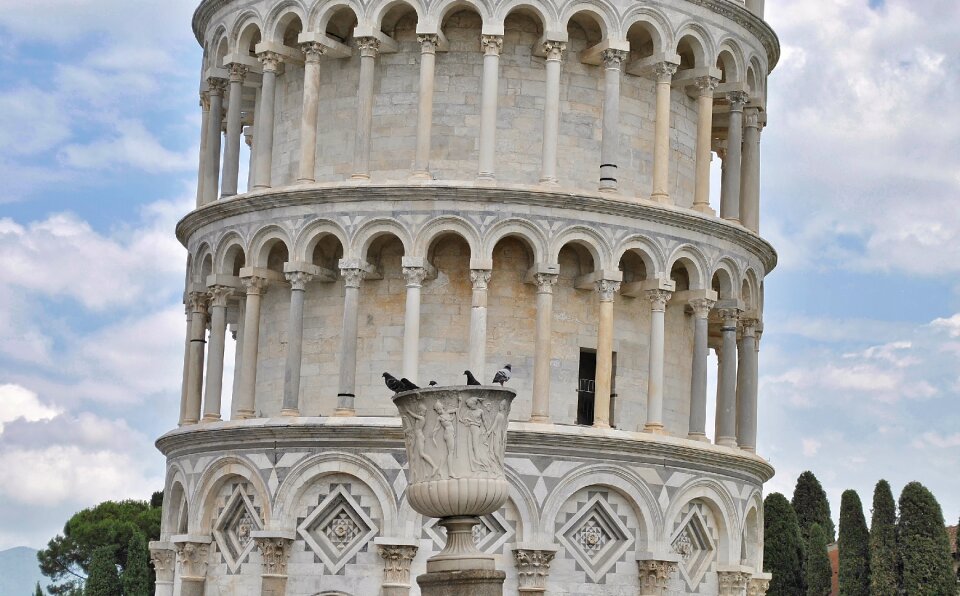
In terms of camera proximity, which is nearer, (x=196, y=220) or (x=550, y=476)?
(x=550, y=476)

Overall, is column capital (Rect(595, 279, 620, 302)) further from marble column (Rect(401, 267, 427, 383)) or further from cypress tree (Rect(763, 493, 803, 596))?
cypress tree (Rect(763, 493, 803, 596))

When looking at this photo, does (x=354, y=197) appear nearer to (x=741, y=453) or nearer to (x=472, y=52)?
(x=472, y=52)

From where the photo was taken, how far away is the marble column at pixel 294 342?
33.7m

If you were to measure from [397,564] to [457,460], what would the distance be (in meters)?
11.6

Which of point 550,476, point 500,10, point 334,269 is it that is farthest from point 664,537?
point 500,10

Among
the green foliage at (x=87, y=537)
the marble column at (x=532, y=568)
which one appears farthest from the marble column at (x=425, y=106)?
the green foliage at (x=87, y=537)

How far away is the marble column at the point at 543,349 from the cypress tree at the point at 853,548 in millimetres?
18714

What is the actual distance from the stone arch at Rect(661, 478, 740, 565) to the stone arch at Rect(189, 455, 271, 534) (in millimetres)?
8184

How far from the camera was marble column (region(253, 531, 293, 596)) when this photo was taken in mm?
32750

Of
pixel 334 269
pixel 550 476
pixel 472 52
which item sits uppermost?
pixel 472 52

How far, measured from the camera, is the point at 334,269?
35.3m

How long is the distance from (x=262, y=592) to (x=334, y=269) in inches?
260

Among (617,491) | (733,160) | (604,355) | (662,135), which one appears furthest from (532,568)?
(733,160)

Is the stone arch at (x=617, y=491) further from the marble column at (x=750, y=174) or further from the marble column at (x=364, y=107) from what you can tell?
the marble column at (x=750, y=174)
